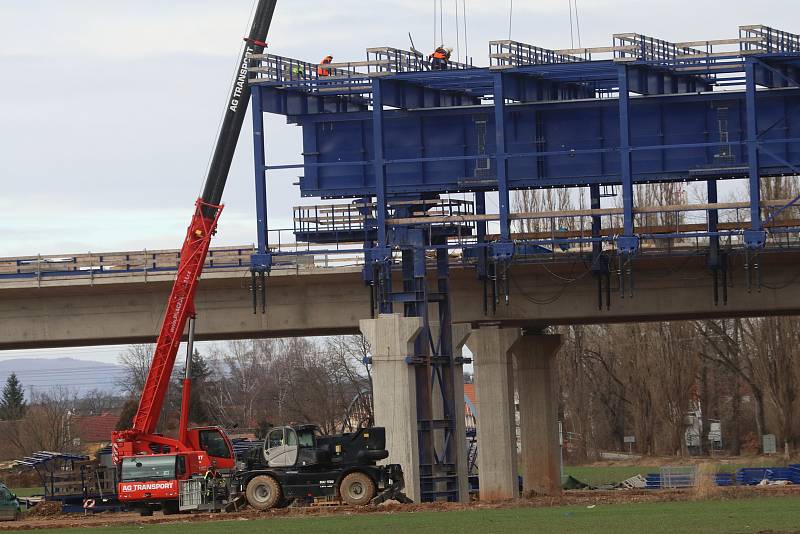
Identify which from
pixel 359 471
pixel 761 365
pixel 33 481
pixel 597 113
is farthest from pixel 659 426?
pixel 359 471

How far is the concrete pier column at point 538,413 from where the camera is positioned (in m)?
61.6

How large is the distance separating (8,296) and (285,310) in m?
10.9

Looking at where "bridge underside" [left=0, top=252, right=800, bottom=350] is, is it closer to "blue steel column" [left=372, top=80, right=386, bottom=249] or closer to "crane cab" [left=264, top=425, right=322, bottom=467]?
"blue steel column" [left=372, top=80, right=386, bottom=249]

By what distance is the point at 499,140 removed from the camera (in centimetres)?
5122

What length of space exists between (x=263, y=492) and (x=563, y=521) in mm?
13348

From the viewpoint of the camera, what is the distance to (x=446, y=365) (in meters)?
53.7

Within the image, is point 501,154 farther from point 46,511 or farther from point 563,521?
point 46,511

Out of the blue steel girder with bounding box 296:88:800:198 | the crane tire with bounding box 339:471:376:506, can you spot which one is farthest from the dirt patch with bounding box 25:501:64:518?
the blue steel girder with bounding box 296:88:800:198

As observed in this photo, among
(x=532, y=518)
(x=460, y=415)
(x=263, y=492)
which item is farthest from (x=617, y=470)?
(x=532, y=518)

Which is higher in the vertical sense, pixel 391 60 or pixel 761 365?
pixel 391 60

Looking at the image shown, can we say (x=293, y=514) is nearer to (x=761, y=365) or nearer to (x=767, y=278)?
(x=767, y=278)

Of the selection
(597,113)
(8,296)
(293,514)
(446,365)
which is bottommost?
(293,514)

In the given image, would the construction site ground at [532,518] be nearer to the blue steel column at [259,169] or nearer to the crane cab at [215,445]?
the crane cab at [215,445]

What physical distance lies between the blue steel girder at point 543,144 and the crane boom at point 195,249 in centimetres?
275
